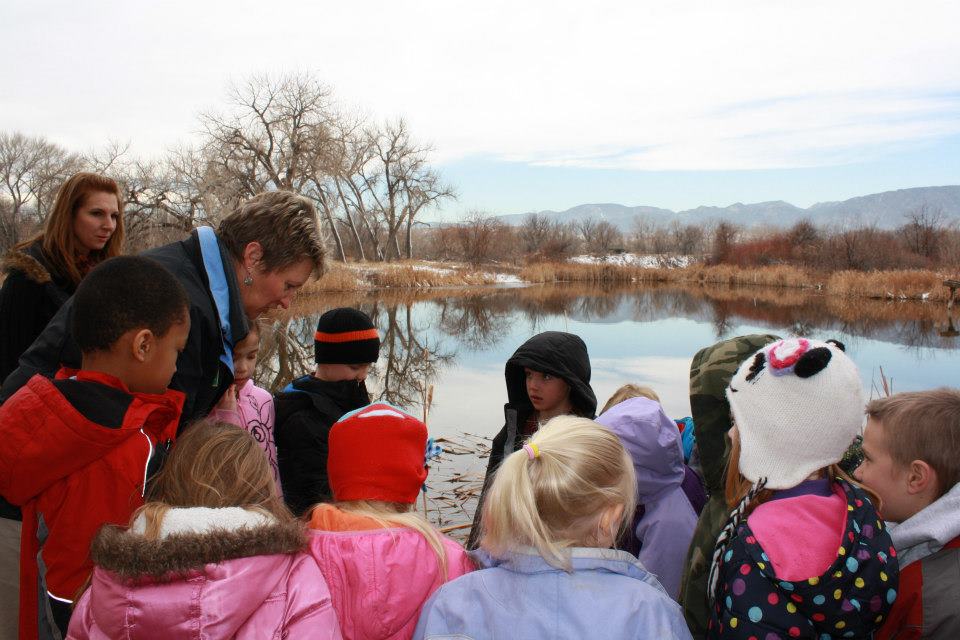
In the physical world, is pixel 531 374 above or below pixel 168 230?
below

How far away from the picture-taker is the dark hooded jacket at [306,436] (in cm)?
214

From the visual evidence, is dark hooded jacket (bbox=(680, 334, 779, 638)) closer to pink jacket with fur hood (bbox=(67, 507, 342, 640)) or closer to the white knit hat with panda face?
the white knit hat with panda face

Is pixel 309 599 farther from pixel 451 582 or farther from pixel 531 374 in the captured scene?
pixel 531 374

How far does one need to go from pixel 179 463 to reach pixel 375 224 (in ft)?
118

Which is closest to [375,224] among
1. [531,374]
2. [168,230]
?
[168,230]

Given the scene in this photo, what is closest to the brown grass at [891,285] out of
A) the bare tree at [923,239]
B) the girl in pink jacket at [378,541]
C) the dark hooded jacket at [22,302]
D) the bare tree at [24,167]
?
the bare tree at [923,239]

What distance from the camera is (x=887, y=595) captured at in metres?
1.25

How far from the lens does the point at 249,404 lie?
225cm

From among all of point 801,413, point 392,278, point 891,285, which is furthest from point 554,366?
point 392,278

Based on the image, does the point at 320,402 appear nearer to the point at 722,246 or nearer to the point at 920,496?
the point at 920,496

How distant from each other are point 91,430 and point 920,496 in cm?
175

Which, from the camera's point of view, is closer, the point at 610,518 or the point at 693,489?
the point at 610,518

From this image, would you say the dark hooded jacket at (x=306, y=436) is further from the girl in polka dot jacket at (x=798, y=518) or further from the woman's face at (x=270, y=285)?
the girl in polka dot jacket at (x=798, y=518)

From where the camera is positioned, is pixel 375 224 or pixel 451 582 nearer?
pixel 451 582
